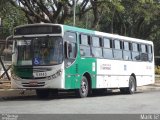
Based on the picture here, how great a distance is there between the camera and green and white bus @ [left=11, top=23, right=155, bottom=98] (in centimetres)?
1942

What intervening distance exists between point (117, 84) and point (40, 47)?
6.07 meters

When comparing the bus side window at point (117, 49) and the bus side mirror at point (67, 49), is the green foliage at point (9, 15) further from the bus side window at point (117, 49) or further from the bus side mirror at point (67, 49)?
the bus side mirror at point (67, 49)

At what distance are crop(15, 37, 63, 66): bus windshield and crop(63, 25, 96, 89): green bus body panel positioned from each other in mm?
675

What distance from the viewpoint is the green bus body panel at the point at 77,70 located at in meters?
19.8

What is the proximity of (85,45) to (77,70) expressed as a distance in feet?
4.55

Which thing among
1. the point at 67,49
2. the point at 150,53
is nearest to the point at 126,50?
the point at 150,53

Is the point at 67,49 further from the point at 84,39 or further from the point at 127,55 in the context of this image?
the point at 127,55

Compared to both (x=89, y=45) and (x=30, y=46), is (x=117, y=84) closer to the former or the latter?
(x=89, y=45)

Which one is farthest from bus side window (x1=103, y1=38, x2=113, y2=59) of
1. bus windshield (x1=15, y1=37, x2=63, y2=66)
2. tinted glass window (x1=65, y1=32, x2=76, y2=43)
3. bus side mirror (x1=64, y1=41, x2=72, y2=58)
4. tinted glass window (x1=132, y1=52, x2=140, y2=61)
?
bus windshield (x1=15, y1=37, x2=63, y2=66)

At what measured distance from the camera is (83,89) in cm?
2100

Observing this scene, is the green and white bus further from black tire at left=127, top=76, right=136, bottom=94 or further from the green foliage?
the green foliage

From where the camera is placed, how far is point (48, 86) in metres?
19.3

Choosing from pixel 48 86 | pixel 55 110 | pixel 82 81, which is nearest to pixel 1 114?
pixel 55 110

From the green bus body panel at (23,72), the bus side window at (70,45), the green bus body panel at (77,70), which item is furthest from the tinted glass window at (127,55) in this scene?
the green bus body panel at (23,72)
